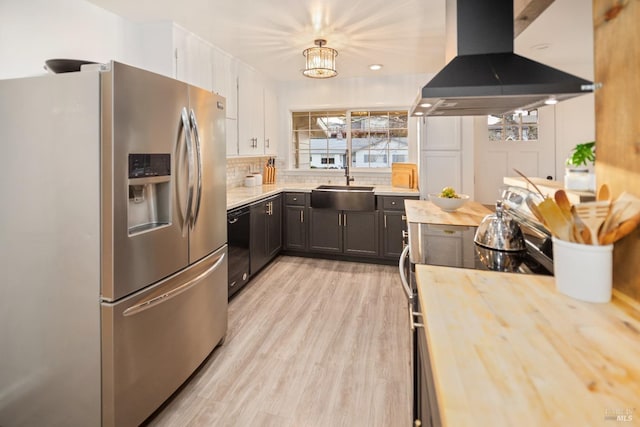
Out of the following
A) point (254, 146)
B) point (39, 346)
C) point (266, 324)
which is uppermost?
point (254, 146)

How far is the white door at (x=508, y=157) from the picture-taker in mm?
4566

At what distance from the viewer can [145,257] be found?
1.54m

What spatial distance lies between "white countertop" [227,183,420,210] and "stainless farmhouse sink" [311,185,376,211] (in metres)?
0.11

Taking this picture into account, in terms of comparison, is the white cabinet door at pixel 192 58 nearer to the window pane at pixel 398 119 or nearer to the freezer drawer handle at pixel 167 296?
the freezer drawer handle at pixel 167 296

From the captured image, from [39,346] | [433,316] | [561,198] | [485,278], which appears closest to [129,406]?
[39,346]

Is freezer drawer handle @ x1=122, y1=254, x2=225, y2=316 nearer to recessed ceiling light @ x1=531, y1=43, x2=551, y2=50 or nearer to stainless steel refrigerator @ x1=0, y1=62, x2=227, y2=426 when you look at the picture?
stainless steel refrigerator @ x1=0, y1=62, x2=227, y2=426

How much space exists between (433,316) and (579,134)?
494cm

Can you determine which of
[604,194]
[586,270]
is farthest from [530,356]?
[604,194]

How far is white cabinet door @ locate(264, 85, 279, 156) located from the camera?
4.44 metres

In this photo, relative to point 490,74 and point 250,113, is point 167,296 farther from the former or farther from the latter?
point 250,113

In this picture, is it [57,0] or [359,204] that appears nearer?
[57,0]

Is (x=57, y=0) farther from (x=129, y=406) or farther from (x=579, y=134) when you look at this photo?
(x=579, y=134)

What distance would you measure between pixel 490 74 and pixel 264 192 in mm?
2756

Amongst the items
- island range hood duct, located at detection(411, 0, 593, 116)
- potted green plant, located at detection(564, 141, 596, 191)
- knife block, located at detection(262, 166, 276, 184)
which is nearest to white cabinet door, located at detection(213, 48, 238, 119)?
knife block, located at detection(262, 166, 276, 184)
